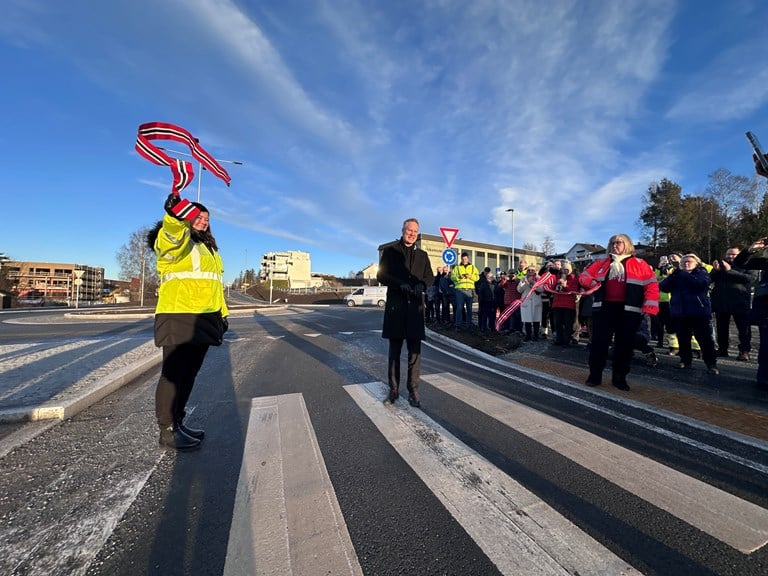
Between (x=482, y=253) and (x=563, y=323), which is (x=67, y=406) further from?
(x=482, y=253)

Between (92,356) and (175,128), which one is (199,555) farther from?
(92,356)

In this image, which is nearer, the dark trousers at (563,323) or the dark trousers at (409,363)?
the dark trousers at (409,363)

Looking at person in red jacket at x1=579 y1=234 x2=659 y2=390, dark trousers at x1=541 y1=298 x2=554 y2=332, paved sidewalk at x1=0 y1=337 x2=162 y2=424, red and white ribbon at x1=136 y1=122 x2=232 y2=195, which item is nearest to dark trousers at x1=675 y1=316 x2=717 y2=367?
person in red jacket at x1=579 y1=234 x2=659 y2=390

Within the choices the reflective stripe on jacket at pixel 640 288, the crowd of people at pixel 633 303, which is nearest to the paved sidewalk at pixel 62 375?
the crowd of people at pixel 633 303

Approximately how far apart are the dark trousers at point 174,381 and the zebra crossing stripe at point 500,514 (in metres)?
1.74

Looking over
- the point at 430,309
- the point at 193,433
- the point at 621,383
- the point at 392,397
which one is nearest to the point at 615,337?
the point at 621,383

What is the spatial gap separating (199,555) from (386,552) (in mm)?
877

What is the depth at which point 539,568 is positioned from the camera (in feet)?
4.96

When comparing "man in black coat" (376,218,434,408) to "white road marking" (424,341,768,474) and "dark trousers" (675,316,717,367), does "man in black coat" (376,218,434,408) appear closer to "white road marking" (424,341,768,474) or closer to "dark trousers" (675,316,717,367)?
"white road marking" (424,341,768,474)

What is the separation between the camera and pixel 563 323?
754 cm

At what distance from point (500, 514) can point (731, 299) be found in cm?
699

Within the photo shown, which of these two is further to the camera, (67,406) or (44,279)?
(44,279)

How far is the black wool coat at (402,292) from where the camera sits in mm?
3836

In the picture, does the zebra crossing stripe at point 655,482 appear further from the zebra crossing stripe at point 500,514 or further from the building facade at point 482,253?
the building facade at point 482,253
